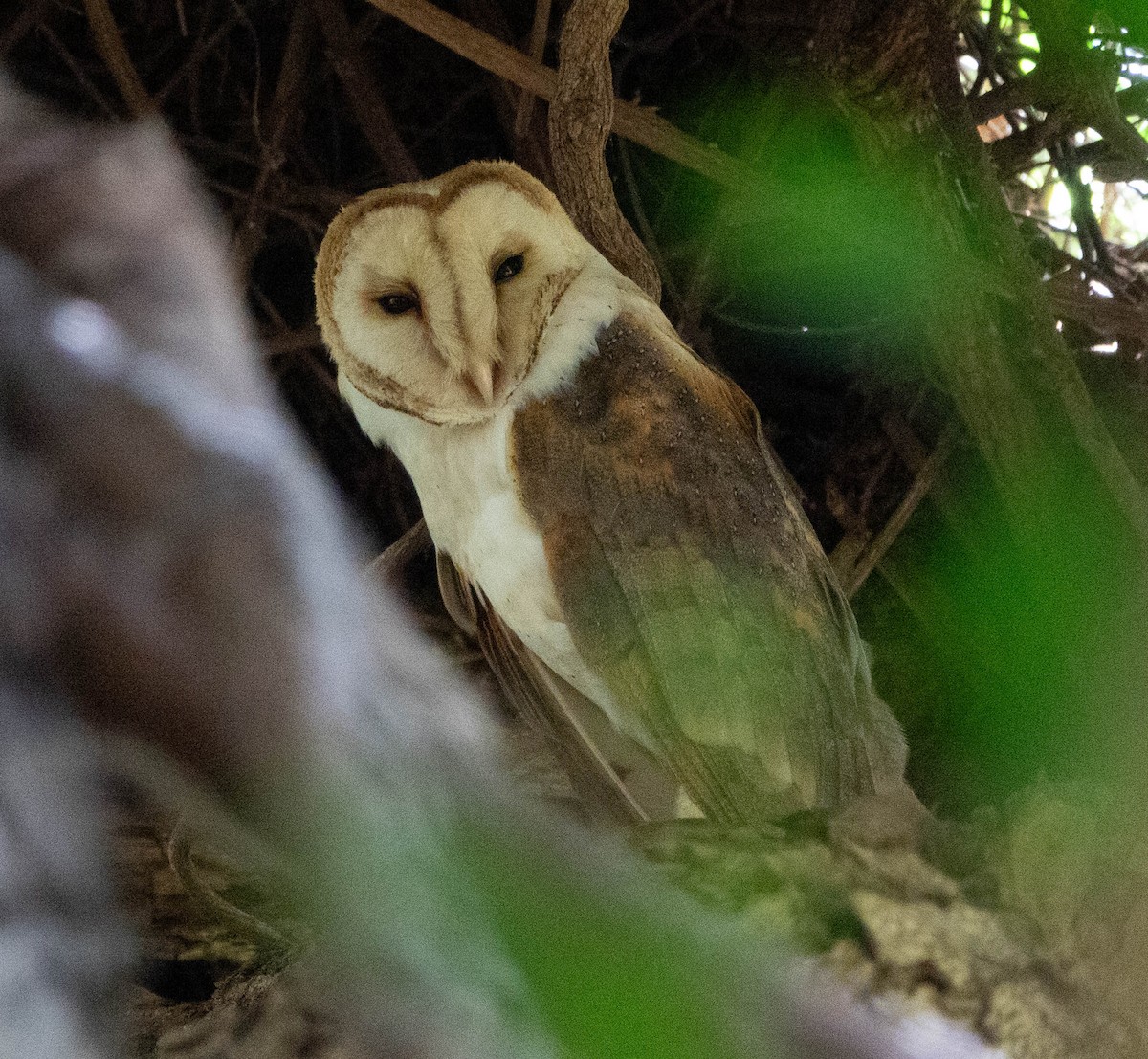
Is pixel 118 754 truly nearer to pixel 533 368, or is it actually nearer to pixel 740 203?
pixel 533 368

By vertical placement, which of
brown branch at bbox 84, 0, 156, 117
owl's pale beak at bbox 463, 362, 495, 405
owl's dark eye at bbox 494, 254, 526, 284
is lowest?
owl's pale beak at bbox 463, 362, 495, 405

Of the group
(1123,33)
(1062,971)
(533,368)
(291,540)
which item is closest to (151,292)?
(291,540)

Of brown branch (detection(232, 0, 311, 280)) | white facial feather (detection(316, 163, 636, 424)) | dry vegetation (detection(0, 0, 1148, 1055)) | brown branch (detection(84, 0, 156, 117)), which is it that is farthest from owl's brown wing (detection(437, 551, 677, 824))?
brown branch (detection(84, 0, 156, 117))

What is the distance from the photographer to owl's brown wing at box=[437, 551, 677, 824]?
0.89 meters

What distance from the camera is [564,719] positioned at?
3.03 feet

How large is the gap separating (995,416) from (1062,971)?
66cm

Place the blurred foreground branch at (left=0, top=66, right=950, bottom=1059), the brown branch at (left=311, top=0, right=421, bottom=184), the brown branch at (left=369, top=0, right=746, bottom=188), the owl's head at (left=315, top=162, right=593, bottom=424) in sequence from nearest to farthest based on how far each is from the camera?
the blurred foreground branch at (left=0, top=66, right=950, bottom=1059), the owl's head at (left=315, top=162, right=593, bottom=424), the brown branch at (left=369, top=0, right=746, bottom=188), the brown branch at (left=311, top=0, right=421, bottom=184)

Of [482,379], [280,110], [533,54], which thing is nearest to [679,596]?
[482,379]

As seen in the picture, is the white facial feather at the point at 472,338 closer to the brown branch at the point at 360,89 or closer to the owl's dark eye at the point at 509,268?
the owl's dark eye at the point at 509,268

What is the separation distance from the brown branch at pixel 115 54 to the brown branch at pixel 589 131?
0.35 m

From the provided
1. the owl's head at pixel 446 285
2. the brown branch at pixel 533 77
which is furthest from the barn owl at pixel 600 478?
the brown branch at pixel 533 77

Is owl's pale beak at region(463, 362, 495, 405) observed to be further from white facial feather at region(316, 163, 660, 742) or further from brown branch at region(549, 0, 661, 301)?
brown branch at region(549, 0, 661, 301)

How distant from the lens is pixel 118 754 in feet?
1.58

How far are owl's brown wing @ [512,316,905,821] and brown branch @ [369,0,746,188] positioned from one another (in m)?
0.22
